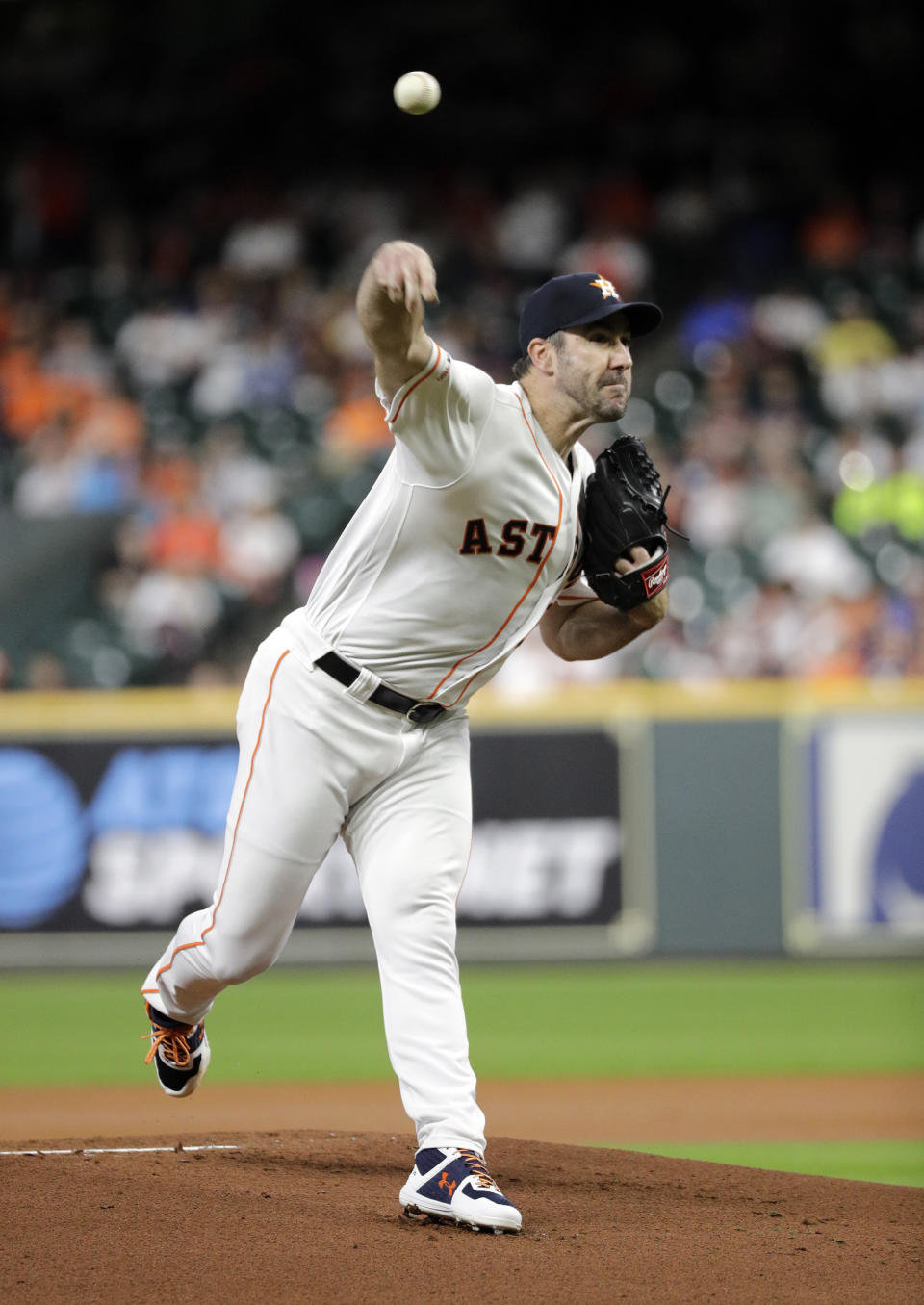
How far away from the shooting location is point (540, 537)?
3.69 meters

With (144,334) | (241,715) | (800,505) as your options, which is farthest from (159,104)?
(241,715)

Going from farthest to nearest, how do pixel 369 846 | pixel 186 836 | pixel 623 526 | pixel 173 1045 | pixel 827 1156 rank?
pixel 186 836 → pixel 827 1156 → pixel 173 1045 → pixel 623 526 → pixel 369 846

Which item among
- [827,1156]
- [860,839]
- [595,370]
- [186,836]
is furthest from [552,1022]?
[595,370]

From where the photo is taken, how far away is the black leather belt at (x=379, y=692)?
12.3 ft

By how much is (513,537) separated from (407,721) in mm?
479

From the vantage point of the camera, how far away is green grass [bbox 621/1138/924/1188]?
4977mm

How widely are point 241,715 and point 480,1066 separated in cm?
315

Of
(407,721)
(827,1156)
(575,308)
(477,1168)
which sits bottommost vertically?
Answer: (827,1156)

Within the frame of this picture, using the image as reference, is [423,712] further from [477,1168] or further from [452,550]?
[477,1168]

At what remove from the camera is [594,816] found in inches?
351

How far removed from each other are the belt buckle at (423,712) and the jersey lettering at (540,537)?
0.40m

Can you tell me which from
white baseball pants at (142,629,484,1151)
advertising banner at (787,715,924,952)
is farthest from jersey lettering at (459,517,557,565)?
advertising banner at (787,715,924,952)

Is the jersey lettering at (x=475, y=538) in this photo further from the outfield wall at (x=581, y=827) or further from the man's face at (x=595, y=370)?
the outfield wall at (x=581, y=827)

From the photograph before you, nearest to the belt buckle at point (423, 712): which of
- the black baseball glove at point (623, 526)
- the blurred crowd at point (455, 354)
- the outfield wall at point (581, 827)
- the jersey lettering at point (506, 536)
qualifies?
the jersey lettering at point (506, 536)
